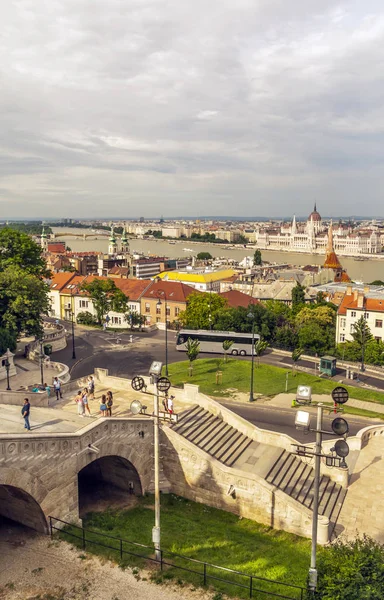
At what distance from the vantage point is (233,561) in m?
17.5

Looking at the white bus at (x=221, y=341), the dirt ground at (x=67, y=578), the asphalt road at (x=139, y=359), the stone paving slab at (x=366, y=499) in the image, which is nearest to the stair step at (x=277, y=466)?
the stone paving slab at (x=366, y=499)

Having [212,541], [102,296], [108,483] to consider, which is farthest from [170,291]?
[212,541]

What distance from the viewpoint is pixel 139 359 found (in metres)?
44.0

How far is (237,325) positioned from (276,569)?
3676 cm

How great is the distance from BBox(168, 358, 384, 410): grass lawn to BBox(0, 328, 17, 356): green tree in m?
12.3

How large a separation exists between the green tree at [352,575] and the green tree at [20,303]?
1203 inches

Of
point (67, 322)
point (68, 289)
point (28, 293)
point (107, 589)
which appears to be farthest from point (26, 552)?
point (68, 289)

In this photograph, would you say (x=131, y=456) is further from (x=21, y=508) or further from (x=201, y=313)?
(x=201, y=313)

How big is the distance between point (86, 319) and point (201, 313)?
1668cm

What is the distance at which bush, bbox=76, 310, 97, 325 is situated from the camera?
64.6 m

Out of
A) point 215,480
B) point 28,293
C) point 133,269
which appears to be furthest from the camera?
point 133,269

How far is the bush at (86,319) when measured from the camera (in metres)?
64.6

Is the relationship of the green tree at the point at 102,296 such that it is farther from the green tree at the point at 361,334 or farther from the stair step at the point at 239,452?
the stair step at the point at 239,452

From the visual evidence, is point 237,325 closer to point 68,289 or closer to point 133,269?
point 68,289
